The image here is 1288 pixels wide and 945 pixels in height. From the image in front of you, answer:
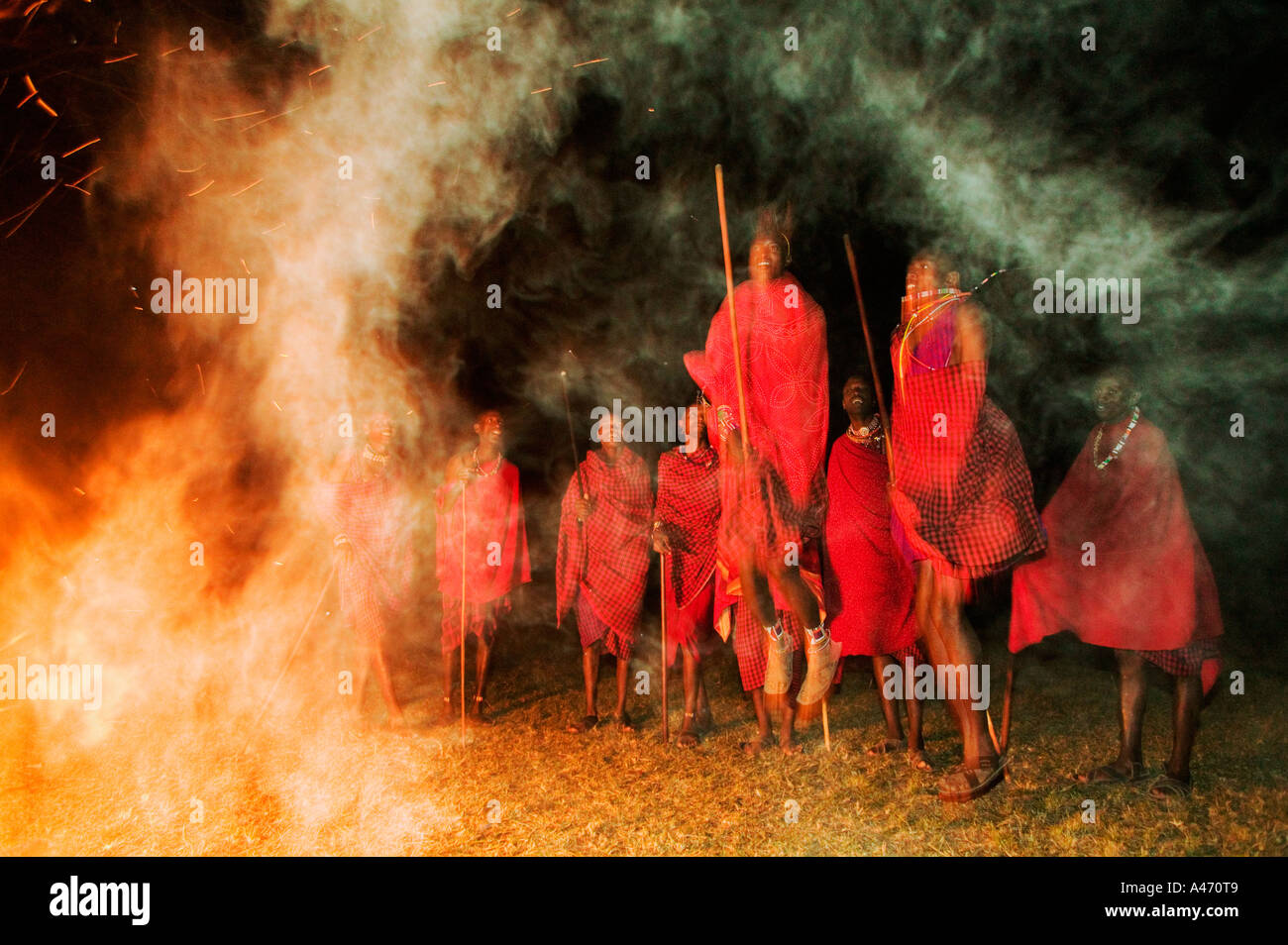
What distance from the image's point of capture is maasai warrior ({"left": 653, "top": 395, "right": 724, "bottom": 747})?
5.08 metres

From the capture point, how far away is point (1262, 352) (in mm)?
5520

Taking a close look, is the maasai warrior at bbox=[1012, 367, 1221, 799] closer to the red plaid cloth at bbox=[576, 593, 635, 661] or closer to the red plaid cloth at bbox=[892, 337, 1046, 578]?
the red plaid cloth at bbox=[892, 337, 1046, 578]

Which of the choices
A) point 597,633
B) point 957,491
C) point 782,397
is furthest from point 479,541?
point 957,491

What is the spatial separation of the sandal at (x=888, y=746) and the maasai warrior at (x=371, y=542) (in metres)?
3.04

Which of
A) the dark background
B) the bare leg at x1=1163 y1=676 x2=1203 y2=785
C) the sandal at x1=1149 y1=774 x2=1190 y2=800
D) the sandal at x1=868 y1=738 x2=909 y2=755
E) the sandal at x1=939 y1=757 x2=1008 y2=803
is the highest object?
the dark background

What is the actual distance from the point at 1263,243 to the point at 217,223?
721 centimetres

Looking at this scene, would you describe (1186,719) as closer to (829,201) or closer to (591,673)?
(591,673)

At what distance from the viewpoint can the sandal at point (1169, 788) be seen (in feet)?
12.7

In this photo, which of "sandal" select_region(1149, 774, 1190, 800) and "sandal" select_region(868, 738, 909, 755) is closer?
"sandal" select_region(1149, 774, 1190, 800)

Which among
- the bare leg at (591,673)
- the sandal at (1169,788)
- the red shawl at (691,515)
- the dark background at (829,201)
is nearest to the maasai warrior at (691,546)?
the red shawl at (691,515)

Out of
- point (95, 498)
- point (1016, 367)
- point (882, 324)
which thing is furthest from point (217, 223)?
point (1016, 367)

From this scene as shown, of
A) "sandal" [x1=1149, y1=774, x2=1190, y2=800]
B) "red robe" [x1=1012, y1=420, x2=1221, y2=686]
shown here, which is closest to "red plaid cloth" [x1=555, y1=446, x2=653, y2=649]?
"red robe" [x1=1012, y1=420, x2=1221, y2=686]

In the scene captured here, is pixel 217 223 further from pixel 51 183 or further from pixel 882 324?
pixel 882 324

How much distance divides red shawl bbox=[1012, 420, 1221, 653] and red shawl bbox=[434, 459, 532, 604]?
3298 mm
